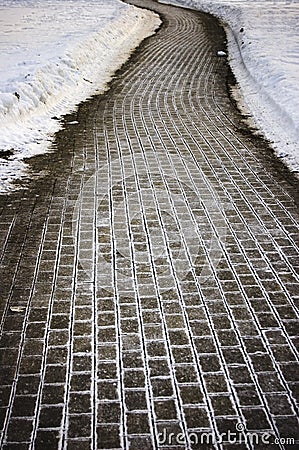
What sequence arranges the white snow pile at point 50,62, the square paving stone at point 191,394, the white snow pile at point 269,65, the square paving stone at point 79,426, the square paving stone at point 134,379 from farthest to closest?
the white snow pile at point 269,65 → the white snow pile at point 50,62 → the square paving stone at point 134,379 → the square paving stone at point 191,394 → the square paving stone at point 79,426

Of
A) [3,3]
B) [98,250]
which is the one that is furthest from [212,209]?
[3,3]

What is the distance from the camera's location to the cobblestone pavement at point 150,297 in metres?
2.98

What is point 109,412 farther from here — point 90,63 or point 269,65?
point 90,63

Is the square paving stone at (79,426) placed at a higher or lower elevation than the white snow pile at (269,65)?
higher

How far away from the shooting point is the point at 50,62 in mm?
10852

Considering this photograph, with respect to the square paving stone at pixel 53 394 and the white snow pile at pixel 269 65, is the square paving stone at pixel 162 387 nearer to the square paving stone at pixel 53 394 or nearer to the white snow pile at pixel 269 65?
the square paving stone at pixel 53 394

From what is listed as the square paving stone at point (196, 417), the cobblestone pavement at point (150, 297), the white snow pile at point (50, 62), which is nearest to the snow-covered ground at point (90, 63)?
the white snow pile at point (50, 62)

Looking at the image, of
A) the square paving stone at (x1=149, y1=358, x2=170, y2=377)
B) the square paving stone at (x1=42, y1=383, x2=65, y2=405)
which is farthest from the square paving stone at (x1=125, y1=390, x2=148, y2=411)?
the square paving stone at (x1=42, y1=383, x2=65, y2=405)

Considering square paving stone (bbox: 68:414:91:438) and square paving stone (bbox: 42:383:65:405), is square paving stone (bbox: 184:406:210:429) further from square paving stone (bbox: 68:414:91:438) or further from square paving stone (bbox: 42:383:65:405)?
square paving stone (bbox: 42:383:65:405)

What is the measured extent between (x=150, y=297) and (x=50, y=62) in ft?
26.8

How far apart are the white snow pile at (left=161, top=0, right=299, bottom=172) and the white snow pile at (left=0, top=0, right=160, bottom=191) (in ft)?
10.0

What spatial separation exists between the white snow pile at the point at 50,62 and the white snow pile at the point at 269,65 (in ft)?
10.0

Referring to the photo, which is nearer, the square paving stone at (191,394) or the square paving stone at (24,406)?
the square paving stone at (24,406)

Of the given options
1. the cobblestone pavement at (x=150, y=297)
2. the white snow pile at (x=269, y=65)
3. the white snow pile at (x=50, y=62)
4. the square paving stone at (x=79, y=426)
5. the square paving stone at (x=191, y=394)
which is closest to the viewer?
the square paving stone at (x=79, y=426)
